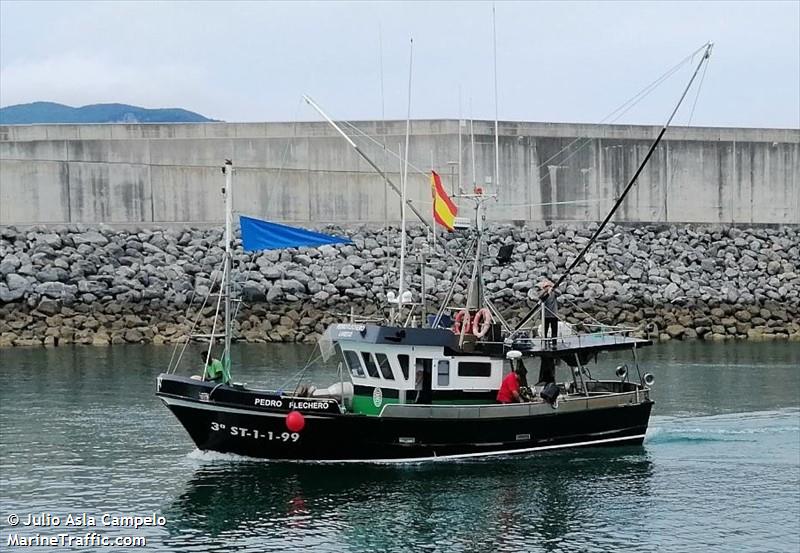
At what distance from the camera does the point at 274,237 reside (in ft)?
62.8

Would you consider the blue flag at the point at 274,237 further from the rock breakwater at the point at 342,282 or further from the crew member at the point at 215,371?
the rock breakwater at the point at 342,282

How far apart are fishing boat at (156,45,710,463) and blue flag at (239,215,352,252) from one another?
15mm

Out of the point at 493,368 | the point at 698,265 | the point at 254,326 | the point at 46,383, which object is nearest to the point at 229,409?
the point at 493,368

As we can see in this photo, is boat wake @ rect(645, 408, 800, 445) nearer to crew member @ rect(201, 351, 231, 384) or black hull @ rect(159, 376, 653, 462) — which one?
black hull @ rect(159, 376, 653, 462)

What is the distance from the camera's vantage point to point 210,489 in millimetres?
18031

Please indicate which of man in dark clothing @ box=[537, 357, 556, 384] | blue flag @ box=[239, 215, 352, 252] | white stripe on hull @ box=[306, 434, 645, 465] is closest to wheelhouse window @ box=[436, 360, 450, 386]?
white stripe on hull @ box=[306, 434, 645, 465]

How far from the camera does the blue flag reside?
62.4 ft

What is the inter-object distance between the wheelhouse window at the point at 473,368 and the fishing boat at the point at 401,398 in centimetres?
2

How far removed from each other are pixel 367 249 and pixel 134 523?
23.3 m

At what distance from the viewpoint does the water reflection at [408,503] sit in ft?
52.1

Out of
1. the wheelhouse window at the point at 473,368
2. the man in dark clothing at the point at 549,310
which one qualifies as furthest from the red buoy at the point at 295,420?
the man in dark clothing at the point at 549,310

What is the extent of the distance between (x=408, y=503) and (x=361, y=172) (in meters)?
24.1

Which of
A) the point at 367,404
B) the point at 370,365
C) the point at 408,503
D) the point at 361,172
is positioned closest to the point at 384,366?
the point at 370,365

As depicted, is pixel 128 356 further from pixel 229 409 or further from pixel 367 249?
pixel 229 409
